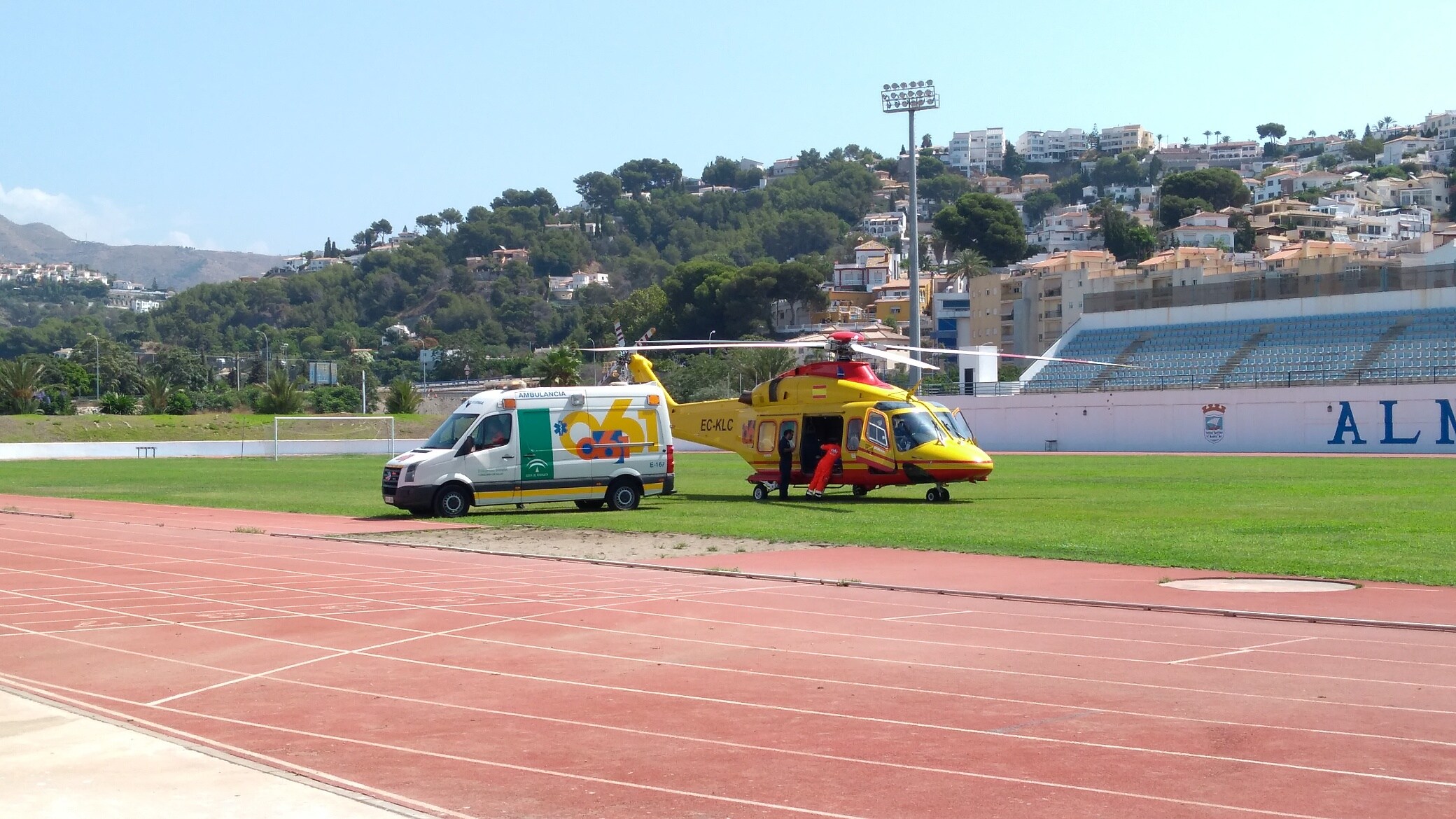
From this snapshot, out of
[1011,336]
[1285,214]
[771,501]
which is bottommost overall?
[771,501]

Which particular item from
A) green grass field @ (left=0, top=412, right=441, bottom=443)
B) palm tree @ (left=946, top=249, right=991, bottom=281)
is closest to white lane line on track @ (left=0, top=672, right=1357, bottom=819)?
green grass field @ (left=0, top=412, right=441, bottom=443)

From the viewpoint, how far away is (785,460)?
2911cm

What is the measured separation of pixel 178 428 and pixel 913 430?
62731 millimetres

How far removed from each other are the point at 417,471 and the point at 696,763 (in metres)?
18.8

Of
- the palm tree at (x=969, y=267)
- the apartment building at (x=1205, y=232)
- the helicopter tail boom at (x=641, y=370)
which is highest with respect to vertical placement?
the apartment building at (x=1205, y=232)

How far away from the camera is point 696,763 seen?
7227 millimetres

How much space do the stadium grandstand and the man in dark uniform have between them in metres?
30.5

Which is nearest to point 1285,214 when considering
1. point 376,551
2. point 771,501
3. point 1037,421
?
point 1037,421

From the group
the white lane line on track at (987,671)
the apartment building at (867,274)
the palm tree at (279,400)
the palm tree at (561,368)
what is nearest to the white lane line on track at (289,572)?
the white lane line on track at (987,671)

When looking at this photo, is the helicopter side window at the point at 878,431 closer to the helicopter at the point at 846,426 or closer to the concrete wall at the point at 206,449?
the helicopter at the point at 846,426

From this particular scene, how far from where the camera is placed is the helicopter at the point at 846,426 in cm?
2667

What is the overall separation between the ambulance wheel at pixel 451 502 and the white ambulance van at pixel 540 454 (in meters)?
0.01

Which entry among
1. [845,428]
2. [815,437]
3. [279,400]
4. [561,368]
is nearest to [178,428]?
[279,400]

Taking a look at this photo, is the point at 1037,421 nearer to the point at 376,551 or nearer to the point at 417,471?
the point at 417,471
